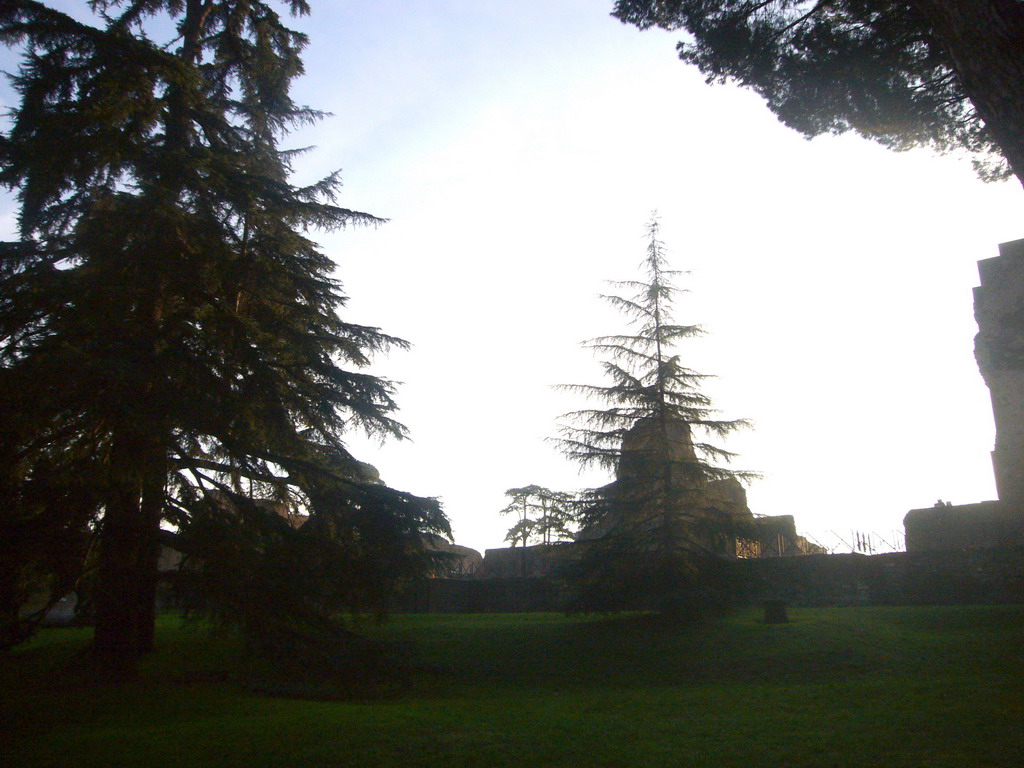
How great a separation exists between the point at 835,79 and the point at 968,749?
8310 millimetres

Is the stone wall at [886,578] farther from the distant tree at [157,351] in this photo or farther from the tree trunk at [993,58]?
the tree trunk at [993,58]

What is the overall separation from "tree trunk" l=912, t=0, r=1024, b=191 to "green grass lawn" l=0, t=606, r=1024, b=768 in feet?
17.4

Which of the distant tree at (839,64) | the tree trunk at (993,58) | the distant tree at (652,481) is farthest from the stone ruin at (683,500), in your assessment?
the tree trunk at (993,58)

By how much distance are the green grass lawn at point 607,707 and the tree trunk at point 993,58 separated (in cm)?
531

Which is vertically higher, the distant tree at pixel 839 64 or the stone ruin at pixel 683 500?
the distant tree at pixel 839 64

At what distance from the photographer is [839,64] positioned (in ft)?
33.9

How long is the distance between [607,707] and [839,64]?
9.09m

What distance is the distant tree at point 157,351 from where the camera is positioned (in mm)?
9766

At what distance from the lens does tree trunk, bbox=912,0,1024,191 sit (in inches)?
250

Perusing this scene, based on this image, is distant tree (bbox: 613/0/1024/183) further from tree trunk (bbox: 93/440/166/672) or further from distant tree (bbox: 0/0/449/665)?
tree trunk (bbox: 93/440/166/672)

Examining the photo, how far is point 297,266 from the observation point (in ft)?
43.4

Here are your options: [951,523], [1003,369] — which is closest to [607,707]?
[951,523]

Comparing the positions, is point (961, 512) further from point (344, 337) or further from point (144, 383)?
point (144, 383)

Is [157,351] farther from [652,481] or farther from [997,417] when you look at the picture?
[997,417]
